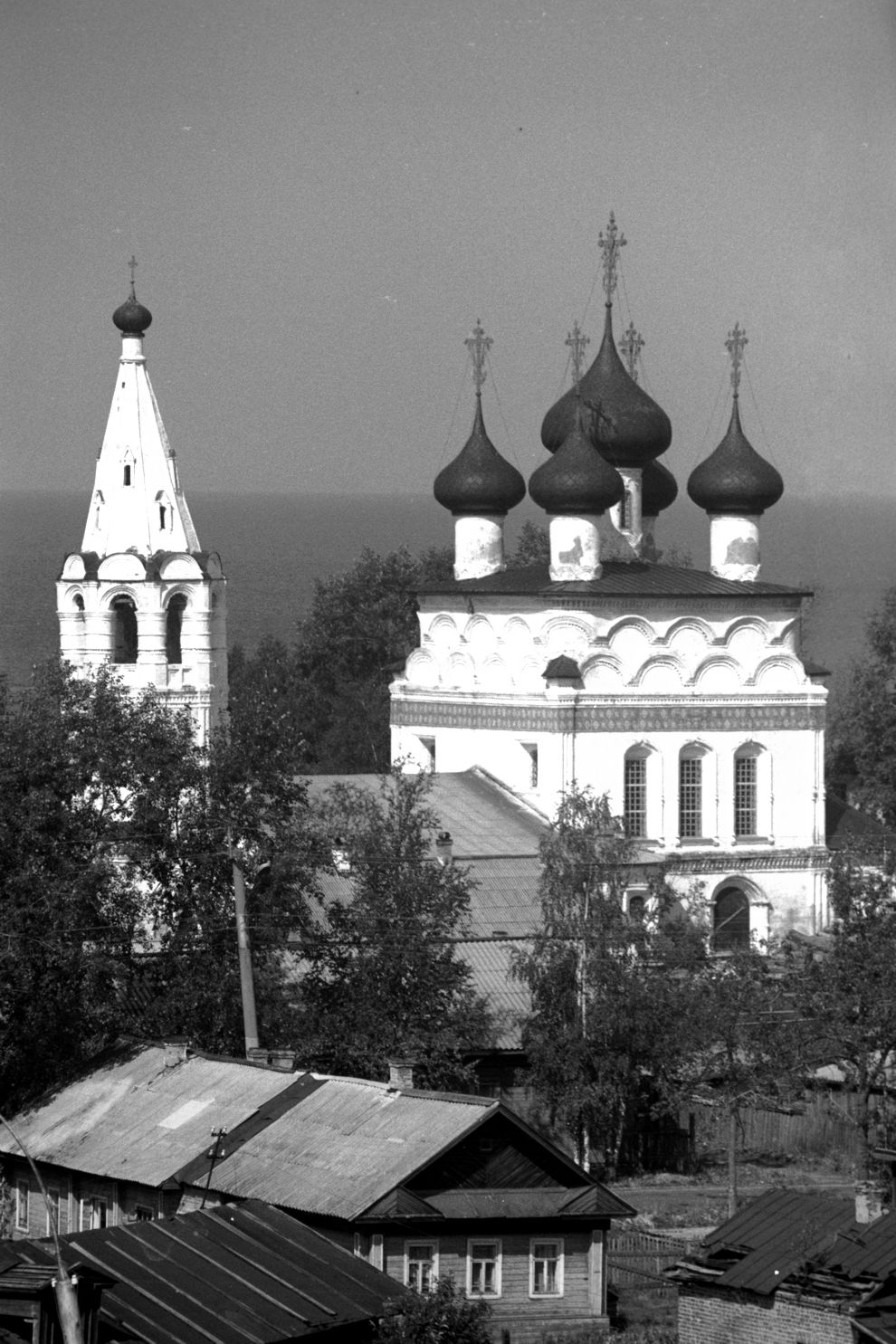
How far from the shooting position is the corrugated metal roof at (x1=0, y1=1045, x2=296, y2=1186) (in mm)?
21109

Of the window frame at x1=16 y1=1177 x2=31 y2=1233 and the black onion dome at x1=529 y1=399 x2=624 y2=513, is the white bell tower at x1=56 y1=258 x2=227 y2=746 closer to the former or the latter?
the black onion dome at x1=529 y1=399 x2=624 y2=513

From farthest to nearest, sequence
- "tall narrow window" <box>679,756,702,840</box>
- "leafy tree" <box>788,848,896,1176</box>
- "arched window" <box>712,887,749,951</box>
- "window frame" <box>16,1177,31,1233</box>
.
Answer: "tall narrow window" <box>679,756,702,840</box> < "arched window" <box>712,887,749,951</box> < "leafy tree" <box>788,848,896,1176</box> < "window frame" <box>16,1177,31,1233</box>

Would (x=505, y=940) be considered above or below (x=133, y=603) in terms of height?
below

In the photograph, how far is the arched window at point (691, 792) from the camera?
34781 mm

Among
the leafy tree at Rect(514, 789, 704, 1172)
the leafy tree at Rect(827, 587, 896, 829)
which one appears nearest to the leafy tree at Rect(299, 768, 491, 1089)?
the leafy tree at Rect(514, 789, 704, 1172)

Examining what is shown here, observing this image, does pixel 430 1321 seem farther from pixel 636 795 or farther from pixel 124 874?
pixel 636 795

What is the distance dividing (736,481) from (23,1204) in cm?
1688

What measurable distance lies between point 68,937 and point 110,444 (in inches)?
436

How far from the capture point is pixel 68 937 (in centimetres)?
2453

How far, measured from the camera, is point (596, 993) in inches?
1061

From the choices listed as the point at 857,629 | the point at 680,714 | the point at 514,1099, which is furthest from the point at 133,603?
the point at 857,629

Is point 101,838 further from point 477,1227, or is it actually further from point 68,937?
point 477,1227

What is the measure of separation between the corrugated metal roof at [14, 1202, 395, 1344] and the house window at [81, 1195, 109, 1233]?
2.57m

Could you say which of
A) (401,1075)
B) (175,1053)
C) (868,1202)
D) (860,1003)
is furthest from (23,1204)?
(860,1003)
